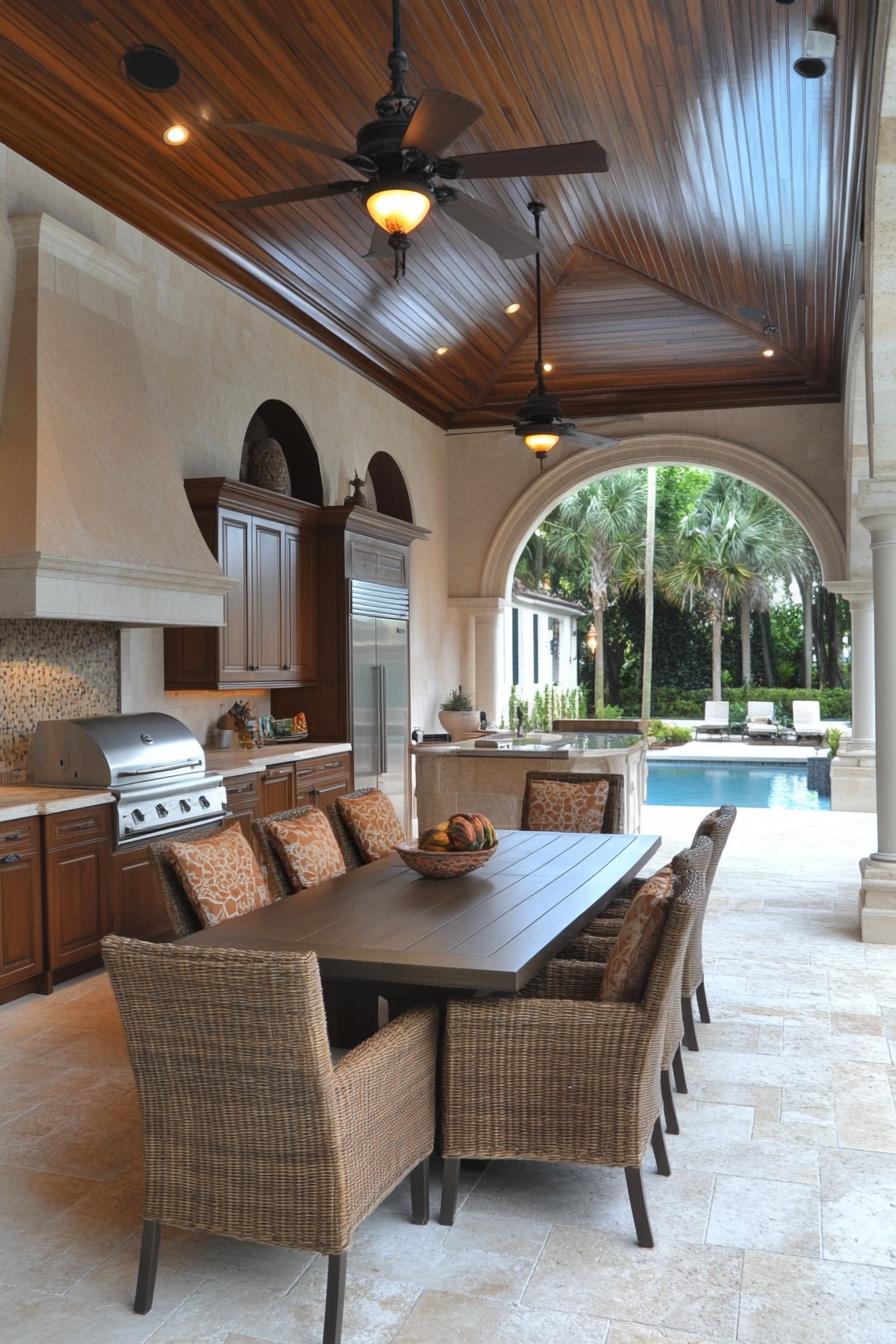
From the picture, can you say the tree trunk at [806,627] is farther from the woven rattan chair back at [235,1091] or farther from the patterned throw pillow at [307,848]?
the woven rattan chair back at [235,1091]

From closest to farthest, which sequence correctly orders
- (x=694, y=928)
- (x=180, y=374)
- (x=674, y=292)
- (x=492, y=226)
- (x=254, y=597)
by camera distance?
(x=694, y=928) < (x=492, y=226) < (x=180, y=374) < (x=254, y=597) < (x=674, y=292)

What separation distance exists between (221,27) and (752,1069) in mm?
4951

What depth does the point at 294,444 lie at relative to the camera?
348 inches

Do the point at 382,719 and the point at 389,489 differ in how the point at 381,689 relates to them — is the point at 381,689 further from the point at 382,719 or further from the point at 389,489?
the point at 389,489

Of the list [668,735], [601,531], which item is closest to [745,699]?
[601,531]

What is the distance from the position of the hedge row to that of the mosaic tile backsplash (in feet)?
63.9

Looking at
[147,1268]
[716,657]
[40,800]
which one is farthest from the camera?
[716,657]

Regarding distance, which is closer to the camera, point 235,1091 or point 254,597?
point 235,1091

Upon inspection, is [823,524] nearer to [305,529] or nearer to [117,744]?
[305,529]

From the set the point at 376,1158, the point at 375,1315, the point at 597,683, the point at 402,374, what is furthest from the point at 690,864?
the point at 597,683

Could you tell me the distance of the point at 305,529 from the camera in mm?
8234

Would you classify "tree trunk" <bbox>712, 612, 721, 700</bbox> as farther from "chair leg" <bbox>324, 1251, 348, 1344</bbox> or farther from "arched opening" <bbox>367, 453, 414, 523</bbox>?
"chair leg" <bbox>324, 1251, 348, 1344</bbox>

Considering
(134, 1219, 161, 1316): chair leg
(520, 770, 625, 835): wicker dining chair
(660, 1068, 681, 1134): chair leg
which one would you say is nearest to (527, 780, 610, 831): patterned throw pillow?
(520, 770, 625, 835): wicker dining chair

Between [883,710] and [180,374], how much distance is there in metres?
4.55
